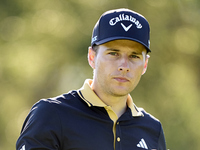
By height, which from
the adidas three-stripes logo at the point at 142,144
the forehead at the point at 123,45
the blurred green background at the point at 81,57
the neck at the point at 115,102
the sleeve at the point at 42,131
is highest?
the blurred green background at the point at 81,57

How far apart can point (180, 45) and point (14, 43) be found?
3.24 meters

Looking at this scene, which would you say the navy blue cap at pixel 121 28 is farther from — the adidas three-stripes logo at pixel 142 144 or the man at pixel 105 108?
the adidas three-stripes logo at pixel 142 144

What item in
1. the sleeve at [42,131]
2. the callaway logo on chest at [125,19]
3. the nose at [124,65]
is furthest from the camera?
the callaway logo on chest at [125,19]

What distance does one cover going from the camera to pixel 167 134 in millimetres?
8195

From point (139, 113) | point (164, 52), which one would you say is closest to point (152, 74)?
point (164, 52)

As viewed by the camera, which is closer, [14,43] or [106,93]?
[106,93]

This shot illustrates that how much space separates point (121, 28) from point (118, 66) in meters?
0.25

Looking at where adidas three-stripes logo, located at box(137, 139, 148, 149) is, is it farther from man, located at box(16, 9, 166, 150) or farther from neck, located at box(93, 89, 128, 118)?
neck, located at box(93, 89, 128, 118)

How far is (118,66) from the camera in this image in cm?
272

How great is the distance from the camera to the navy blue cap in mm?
2770

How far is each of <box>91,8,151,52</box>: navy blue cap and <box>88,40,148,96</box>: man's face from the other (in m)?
0.03

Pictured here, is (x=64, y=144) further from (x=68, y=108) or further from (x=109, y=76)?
(x=109, y=76)

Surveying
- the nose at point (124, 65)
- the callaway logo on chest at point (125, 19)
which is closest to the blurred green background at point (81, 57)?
the callaway logo on chest at point (125, 19)

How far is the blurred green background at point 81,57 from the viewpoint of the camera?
27.7 ft
